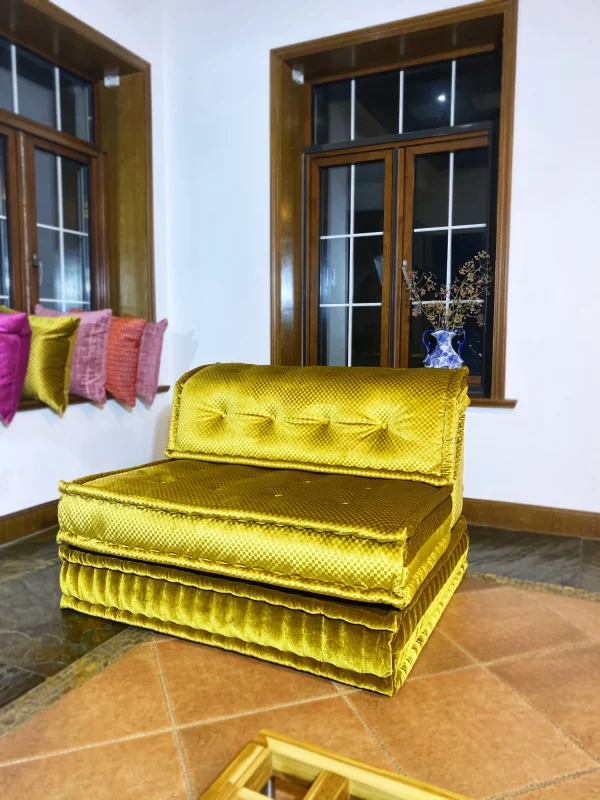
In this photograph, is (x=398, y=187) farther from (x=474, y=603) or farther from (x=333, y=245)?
(x=474, y=603)

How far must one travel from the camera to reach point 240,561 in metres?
1.82

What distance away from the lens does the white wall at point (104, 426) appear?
10.0 ft

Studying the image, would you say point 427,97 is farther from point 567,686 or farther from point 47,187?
point 567,686

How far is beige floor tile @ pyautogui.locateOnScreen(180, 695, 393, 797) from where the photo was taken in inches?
56.6

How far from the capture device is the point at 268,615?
6.01ft

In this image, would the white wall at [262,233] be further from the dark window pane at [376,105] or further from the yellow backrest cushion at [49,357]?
the dark window pane at [376,105]

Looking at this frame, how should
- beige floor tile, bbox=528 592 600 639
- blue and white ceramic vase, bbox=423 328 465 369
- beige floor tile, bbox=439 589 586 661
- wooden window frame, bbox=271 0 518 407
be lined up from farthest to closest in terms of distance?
blue and white ceramic vase, bbox=423 328 465 369
wooden window frame, bbox=271 0 518 407
beige floor tile, bbox=528 592 600 639
beige floor tile, bbox=439 589 586 661

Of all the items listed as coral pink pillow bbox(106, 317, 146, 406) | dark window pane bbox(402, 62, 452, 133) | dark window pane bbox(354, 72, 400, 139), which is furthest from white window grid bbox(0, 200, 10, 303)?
dark window pane bbox(402, 62, 452, 133)

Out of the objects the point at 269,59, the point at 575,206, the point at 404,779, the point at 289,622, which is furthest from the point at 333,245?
the point at 404,779

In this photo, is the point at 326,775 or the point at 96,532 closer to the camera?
the point at 326,775

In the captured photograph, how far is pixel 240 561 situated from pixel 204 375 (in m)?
1.03

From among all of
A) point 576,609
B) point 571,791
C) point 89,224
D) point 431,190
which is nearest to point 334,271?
point 431,190

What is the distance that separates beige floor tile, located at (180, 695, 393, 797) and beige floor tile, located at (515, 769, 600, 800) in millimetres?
316

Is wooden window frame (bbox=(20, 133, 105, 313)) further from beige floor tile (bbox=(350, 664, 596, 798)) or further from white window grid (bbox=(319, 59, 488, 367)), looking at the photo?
beige floor tile (bbox=(350, 664, 596, 798))
